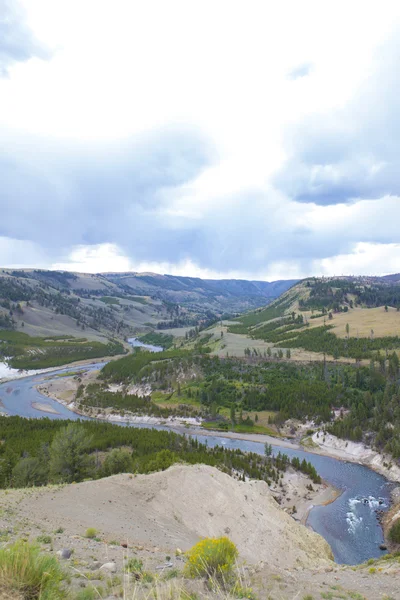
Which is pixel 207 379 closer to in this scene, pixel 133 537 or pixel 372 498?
pixel 372 498

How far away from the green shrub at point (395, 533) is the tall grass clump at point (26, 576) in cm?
4848

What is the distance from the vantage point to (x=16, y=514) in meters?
24.1

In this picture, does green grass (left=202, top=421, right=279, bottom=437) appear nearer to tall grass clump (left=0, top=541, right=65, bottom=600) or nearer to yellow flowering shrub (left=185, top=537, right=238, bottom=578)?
yellow flowering shrub (left=185, top=537, right=238, bottom=578)

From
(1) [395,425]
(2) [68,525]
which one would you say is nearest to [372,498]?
(1) [395,425]

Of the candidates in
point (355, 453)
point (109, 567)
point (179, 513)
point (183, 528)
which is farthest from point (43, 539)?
point (355, 453)

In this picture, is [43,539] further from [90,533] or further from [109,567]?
[109,567]

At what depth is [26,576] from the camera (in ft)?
28.9

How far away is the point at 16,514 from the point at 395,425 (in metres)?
76.8

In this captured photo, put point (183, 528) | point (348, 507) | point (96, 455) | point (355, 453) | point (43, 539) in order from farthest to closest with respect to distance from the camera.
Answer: point (355, 453), point (96, 455), point (348, 507), point (183, 528), point (43, 539)

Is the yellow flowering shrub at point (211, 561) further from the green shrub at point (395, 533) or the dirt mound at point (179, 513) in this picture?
the green shrub at point (395, 533)

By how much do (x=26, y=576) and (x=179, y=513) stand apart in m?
27.9

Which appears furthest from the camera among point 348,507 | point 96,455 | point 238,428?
point 238,428

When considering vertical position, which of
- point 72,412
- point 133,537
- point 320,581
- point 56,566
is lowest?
point 72,412

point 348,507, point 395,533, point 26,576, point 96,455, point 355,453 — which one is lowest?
point 348,507
